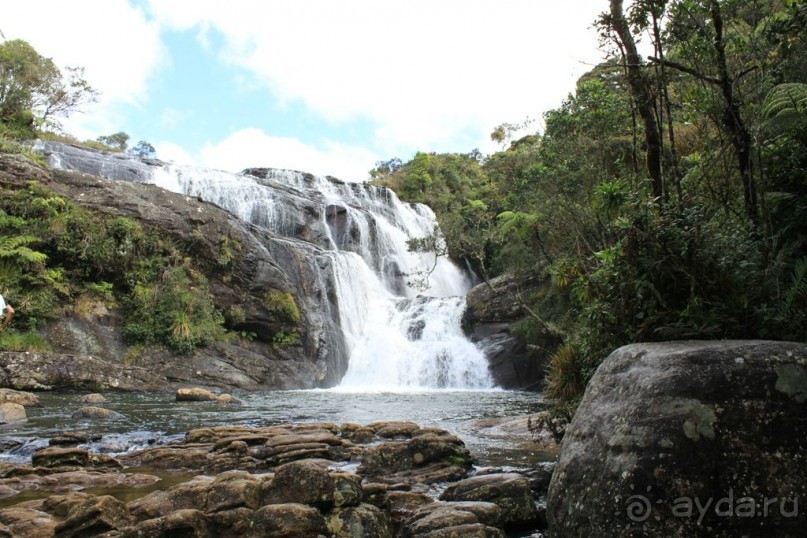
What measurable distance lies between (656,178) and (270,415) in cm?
862

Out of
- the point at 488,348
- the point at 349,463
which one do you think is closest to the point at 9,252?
the point at 349,463

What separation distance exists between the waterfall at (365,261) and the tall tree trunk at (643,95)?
43.4ft

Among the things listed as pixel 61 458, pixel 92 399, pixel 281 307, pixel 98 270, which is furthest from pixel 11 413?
pixel 281 307

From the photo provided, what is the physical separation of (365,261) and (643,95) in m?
21.9

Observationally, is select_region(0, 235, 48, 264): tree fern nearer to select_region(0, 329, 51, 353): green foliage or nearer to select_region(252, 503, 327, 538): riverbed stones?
select_region(0, 329, 51, 353): green foliage

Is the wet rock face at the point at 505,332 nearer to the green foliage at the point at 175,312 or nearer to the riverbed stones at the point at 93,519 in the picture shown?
the green foliage at the point at 175,312

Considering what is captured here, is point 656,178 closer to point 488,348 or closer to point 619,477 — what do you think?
point 619,477

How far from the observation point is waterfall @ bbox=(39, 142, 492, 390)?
2200cm

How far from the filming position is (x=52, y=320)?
55.6 feet

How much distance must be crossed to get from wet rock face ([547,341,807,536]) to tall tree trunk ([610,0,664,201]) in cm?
349

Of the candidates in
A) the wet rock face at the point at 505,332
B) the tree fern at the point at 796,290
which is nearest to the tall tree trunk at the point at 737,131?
the tree fern at the point at 796,290

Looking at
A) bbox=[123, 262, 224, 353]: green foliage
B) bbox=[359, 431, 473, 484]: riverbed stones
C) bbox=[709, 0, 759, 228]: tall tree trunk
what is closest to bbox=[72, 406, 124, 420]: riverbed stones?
bbox=[359, 431, 473, 484]: riverbed stones

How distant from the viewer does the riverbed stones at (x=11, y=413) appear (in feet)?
33.4

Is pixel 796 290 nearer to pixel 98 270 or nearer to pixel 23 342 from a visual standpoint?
pixel 23 342
